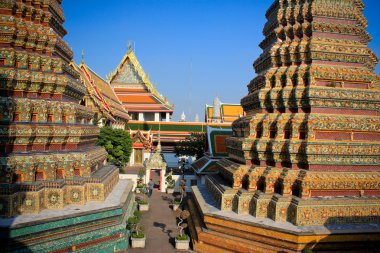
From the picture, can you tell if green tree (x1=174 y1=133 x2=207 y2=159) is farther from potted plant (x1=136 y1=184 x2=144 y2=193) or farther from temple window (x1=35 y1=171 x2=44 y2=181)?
temple window (x1=35 y1=171 x2=44 y2=181)

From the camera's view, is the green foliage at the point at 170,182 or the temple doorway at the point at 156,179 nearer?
the green foliage at the point at 170,182

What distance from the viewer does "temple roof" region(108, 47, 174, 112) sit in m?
37.4

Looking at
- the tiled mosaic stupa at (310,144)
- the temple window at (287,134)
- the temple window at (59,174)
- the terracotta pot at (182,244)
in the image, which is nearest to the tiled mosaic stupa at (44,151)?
the temple window at (59,174)

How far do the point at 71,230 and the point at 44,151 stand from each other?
2.62 metres

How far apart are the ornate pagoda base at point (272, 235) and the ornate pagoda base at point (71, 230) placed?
8.04ft

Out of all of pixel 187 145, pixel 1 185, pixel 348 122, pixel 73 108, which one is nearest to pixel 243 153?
pixel 348 122

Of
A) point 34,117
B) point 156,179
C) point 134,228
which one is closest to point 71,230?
point 134,228

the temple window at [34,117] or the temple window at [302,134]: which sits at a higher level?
the temple window at [34,117]

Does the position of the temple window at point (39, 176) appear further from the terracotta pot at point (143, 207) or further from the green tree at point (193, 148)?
the green tree at point (193, 148)

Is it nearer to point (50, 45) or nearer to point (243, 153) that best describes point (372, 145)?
point (243, 153)

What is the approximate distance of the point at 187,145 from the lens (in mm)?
28797

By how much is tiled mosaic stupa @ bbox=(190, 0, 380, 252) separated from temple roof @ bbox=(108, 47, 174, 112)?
2690cm

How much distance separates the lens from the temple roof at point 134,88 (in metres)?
37.4

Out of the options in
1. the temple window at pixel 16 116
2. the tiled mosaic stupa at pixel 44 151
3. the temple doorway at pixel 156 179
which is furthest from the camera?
the temple doorway at pixel 156 179
